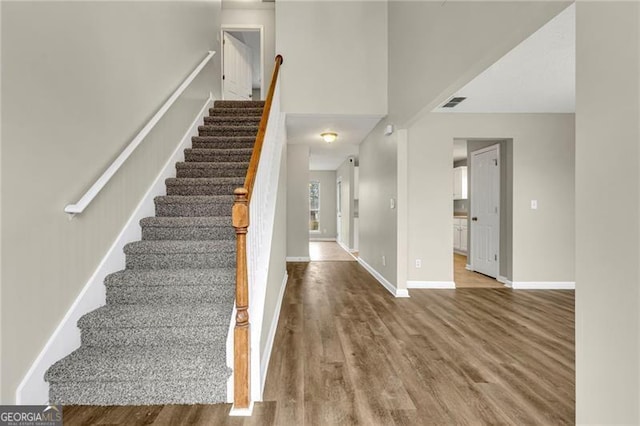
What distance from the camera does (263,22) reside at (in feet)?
19.9

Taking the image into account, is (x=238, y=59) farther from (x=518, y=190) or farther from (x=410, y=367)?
(x=410, y=367)

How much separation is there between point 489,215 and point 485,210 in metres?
0.14

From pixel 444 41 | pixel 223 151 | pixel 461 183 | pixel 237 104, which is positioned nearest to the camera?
pixel 444 41

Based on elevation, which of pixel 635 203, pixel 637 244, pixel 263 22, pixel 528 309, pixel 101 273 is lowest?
pixel 528 309

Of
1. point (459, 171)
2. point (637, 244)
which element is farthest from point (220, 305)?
point (459, 171)

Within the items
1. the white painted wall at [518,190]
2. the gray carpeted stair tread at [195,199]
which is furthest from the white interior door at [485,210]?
the gray carpeted stair tread at [195,199]

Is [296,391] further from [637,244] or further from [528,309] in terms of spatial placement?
[528,309]

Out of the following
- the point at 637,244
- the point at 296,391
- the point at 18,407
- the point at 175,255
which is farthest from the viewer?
the point at 175,255

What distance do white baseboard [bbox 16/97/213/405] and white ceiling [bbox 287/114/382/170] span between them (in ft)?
8.02

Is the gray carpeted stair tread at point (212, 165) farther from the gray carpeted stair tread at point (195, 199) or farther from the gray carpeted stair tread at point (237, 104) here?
the gray carpeted stair tread at point (237, 104)

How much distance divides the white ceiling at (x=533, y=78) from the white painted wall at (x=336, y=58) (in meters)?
1.16

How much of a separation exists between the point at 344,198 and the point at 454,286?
5.54 m

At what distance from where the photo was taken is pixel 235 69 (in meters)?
5.91

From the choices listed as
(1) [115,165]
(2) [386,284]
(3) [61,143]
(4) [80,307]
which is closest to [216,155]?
(1) [115,165]
